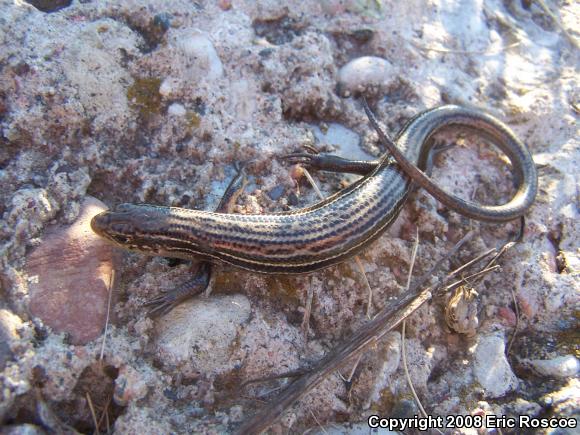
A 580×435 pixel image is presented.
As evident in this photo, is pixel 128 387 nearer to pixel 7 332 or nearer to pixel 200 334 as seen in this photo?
pixel 200 334

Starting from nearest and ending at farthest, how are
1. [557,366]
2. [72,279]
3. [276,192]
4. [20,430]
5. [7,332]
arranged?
[20,430], [7,332], [72,279], [557,366], [276,192]

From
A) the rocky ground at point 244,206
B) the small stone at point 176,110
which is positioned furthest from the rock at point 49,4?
the small stone at point 176,110

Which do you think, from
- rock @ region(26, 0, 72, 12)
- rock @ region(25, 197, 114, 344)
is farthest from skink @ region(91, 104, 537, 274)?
rock @ region(26, 0, 72, 12)

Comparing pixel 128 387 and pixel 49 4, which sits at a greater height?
pixel 49 4

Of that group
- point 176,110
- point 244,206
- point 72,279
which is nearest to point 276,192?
point 244,206

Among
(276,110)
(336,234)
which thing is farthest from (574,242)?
(276,110)
